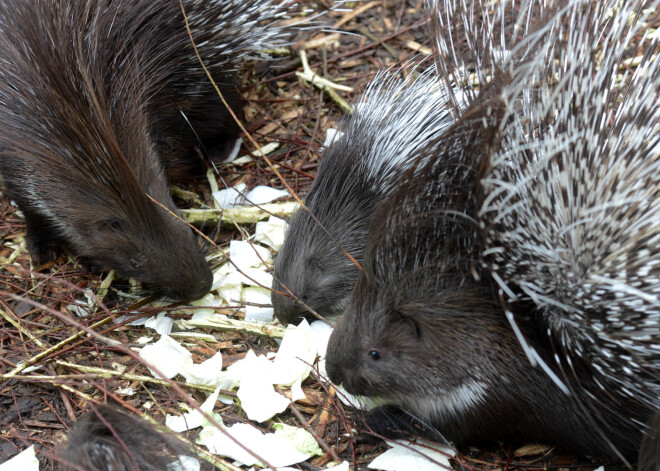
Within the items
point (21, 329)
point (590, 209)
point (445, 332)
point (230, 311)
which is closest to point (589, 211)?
point (590, 209)

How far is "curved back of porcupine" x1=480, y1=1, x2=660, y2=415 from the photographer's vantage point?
5.57 feet

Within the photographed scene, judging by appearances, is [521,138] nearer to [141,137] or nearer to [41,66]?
[141,137]

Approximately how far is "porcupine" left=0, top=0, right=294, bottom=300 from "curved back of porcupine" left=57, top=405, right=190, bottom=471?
3.12 feet

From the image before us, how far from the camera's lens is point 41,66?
2635mm

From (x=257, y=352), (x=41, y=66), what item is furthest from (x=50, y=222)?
(x=257, y=352)

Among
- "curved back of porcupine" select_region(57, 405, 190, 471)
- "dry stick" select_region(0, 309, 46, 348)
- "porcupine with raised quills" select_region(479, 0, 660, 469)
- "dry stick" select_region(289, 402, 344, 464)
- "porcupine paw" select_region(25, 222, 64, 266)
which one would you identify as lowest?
"dry stick" select_region(0, 309, 46, 348)

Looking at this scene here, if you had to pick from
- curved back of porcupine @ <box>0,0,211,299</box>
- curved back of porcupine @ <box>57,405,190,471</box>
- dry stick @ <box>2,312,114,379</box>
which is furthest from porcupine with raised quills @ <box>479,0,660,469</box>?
dry stick @ <box>2,312,114,379</box>

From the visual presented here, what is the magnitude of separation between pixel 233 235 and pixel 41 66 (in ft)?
3.43

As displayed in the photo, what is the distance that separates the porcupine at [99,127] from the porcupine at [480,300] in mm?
909

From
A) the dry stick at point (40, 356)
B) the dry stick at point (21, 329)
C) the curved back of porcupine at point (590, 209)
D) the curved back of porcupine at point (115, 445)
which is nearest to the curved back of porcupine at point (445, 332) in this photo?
the curved back of porcupine at point (590, 209)

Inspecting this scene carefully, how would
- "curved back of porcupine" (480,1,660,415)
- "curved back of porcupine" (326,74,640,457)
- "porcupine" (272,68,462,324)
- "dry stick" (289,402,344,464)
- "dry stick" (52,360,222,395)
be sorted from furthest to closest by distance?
1. "porcupine" (272,68,462,324)
2. "dry stick" (52,360,222,395)
3. "dry stick" (289,402,344,464)
4. "curved back of porcupine" (326,74,640,457)
5. "curved back of porcupine" (480,1,660,415)

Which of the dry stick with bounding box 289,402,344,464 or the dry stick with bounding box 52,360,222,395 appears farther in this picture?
the dry stick with bounding box 52,360,222,395

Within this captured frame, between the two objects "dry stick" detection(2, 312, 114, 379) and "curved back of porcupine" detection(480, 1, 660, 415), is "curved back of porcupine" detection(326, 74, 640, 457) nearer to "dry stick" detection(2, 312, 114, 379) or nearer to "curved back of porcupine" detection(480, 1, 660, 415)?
"curved back of porcupine" detection(480, 1, 660, 415)

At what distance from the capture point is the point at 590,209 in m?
1.64
